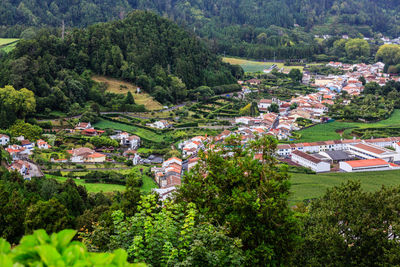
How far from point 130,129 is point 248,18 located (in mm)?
65658

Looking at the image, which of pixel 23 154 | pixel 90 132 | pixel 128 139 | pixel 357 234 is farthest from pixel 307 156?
pixel 23 154

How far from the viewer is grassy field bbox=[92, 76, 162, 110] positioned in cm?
4015

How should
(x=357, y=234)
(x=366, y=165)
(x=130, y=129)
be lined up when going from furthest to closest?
(x=130, y=129) → (x=366, y=165) → (x=357, y=234)

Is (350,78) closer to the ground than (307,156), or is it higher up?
closer to the ground

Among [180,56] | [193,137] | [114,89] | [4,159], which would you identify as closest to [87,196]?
[4,159]

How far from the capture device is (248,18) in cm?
9162

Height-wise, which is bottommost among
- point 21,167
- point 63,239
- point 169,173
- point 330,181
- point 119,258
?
point 330,181

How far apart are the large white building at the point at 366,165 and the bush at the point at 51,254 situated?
26.2 m

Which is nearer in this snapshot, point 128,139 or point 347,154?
point 347,154

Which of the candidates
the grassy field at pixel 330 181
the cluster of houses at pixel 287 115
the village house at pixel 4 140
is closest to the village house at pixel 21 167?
the village house at pixel 4 140

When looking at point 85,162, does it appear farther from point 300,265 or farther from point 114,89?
point 300,265

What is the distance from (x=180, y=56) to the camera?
1988 inches

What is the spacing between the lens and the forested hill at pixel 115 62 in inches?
1427

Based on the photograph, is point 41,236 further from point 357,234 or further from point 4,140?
point 4,140
